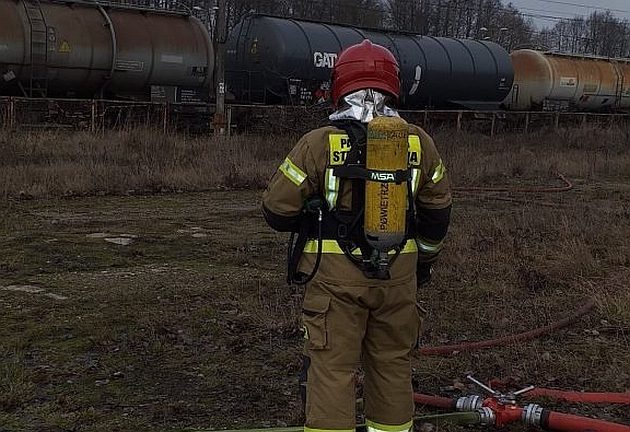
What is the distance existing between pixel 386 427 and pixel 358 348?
1.12ft

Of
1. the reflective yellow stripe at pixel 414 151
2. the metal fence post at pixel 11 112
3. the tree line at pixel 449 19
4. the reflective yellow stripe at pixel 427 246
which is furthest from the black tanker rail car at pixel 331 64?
the tree line at pixel 449 19

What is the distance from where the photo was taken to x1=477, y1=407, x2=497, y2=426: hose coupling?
3995 millimetres

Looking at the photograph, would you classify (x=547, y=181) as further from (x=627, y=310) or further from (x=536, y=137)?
(x=627, y=310)

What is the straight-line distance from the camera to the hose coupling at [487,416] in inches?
157

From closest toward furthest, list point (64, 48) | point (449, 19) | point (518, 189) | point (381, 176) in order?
point (381, 176), point (518, 189), point (64, 48), point (449, 19)

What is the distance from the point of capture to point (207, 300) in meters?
6.43

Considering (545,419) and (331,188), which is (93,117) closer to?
(545,419)

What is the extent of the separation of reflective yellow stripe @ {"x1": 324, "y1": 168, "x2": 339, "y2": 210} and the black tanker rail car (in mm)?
15739

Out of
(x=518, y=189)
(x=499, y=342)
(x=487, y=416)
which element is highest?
(x=487, y=416)

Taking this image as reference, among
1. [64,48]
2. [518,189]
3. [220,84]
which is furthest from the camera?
[220,84]

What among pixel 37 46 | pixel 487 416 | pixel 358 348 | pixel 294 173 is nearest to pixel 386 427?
pixel 358 348

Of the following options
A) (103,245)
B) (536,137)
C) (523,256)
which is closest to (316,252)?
(523,256)

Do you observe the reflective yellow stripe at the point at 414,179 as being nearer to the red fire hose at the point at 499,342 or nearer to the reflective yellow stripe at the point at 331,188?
the reflective yellow stripe at the point at 331,188

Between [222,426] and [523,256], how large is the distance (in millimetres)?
4489
